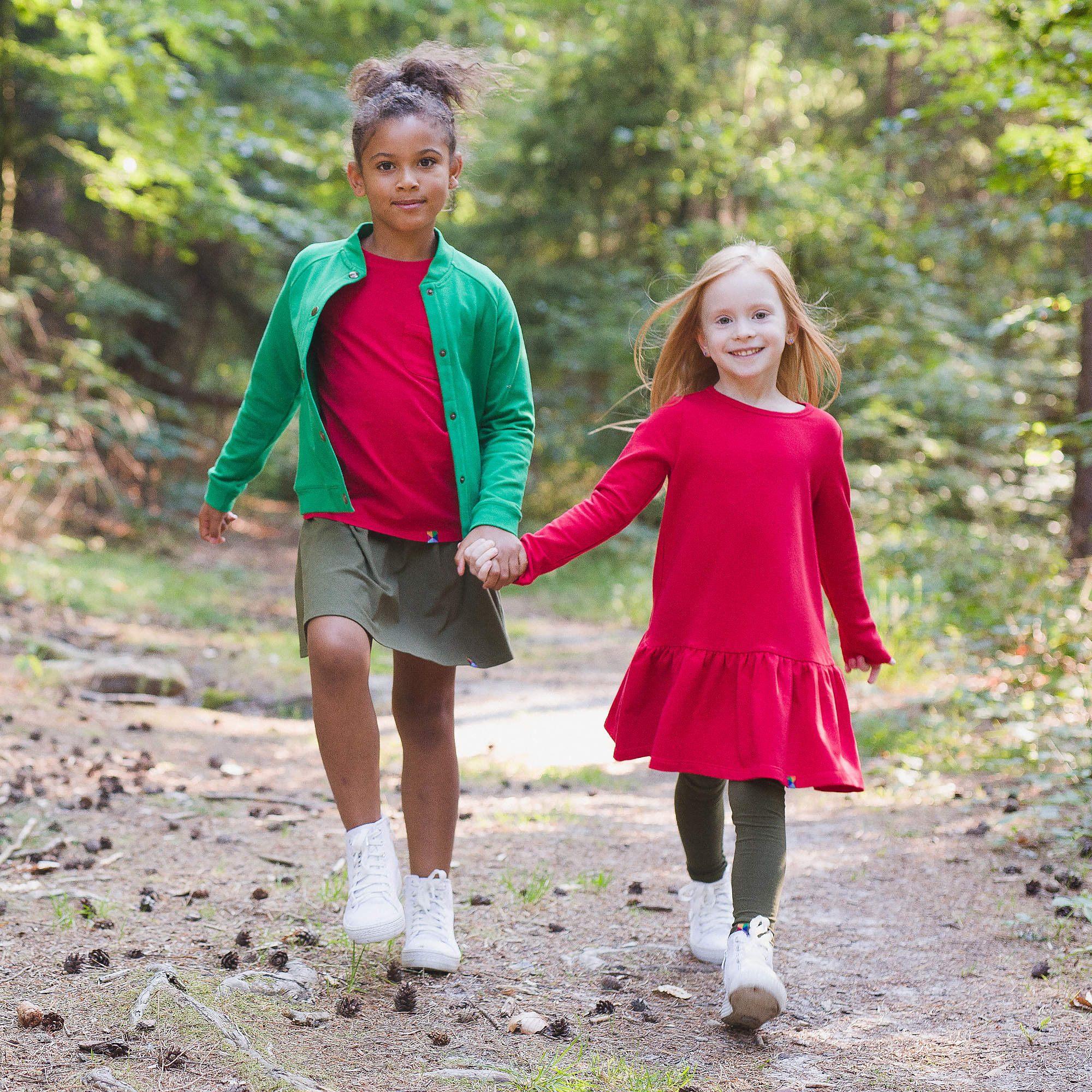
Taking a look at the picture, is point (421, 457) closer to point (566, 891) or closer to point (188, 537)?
point (566, 891)

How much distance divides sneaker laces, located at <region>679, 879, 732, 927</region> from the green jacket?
1127 millimetres

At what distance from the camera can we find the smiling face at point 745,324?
9.05 ft

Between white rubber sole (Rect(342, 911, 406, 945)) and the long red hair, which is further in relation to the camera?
the long red hair

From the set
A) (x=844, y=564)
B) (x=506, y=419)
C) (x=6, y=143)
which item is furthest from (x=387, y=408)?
(x=6, y=143)

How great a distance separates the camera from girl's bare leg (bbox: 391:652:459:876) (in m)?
2.88

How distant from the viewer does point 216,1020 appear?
7.66ft

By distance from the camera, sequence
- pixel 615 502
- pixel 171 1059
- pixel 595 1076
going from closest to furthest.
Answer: pixel 171 1059 → pixel 595 1076 → pixel 615 502

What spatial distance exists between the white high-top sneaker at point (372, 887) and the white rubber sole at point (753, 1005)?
0.77 metres

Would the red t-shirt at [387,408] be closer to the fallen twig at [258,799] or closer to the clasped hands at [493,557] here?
the clasped hands at [493,557]

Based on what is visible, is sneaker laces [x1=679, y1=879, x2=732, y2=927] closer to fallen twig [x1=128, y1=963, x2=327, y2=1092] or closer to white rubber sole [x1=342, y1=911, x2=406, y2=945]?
white rubber sole [x1=342, y1=911, x2=406, y2=945]

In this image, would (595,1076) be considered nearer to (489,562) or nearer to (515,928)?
(515,928)

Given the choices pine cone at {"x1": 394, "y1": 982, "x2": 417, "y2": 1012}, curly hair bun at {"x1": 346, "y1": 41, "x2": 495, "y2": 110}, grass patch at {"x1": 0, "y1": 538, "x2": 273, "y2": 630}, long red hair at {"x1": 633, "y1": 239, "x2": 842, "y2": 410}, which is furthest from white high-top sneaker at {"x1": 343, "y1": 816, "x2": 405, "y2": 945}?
grass patch at {"x1": 0, "y1": 538, "x2": 273, "y2": 630}

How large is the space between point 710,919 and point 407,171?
83.2 inches

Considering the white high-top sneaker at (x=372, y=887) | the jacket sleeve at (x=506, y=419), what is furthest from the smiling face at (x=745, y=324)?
the white high-top sneaker at (x=372, y=887)
